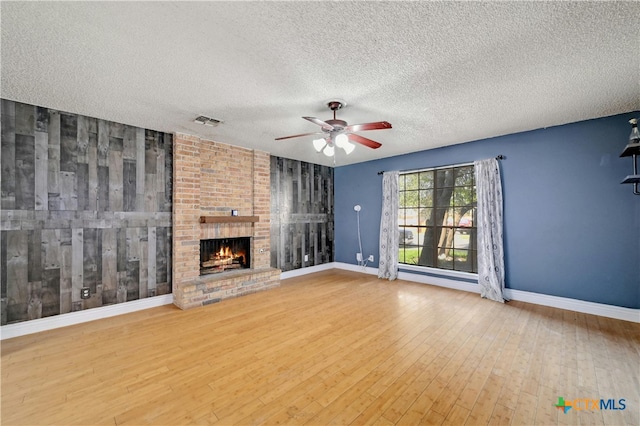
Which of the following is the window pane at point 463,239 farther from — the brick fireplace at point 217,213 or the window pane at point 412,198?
the brick fireplace at point 217,213

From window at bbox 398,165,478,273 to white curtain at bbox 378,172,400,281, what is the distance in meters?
0.26

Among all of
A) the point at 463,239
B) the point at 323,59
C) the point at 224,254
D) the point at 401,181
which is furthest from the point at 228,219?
the point at 463,239

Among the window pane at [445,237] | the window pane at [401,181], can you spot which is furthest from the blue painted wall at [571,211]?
the window pane at [401,181]

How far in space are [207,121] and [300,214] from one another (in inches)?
124

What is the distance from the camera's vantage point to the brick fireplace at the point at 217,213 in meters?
4.14

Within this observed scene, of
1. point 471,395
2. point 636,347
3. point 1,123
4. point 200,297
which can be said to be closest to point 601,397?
point 471,395

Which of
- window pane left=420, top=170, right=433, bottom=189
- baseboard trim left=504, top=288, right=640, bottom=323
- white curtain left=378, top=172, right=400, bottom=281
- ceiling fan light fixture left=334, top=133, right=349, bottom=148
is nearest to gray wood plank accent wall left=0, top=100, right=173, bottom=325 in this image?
ceiling fan light fixture left=334, top=133, right=349, bottom=148

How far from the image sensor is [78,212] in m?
3.39

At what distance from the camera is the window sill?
468 cm

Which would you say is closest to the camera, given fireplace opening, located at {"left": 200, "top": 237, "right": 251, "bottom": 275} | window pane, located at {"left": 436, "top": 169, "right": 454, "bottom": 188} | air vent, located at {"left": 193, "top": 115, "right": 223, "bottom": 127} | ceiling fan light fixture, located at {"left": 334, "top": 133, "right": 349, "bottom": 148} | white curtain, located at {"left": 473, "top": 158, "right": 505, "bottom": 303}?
ceiling fan light fixture, located at {"left": 334, "top": 133, "right": 349, "bottom": 148}

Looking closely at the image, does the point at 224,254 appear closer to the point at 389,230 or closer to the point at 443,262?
the point at 389,230

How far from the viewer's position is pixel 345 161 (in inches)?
247

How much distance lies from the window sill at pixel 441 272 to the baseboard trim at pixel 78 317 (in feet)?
14.9

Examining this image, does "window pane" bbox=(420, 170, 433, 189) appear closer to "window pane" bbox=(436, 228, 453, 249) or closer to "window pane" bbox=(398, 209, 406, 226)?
"window pane" bbox=(398, 209, 406, 226)
